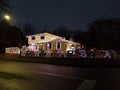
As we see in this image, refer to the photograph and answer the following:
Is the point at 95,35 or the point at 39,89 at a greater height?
the point at 95,35

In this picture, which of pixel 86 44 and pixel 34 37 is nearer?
pixel 34 37

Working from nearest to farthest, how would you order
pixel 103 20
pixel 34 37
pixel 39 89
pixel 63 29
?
pixel 39 89 → pixel 34 37 → pixel 103 20 → pixel 63 29

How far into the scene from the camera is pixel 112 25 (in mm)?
51250

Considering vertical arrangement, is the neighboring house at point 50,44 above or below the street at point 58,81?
above

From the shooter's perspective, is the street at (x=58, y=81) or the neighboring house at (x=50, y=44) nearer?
the street at (x=58, y=81)

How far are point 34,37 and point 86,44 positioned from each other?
667 inches

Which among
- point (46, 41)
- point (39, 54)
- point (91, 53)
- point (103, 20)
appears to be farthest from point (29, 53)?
point (103, 20)

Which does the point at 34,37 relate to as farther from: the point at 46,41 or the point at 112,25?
the point at 112,25

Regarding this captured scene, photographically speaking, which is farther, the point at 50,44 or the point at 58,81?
the point at 50,44

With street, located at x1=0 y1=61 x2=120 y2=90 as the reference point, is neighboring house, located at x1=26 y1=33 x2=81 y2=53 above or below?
above

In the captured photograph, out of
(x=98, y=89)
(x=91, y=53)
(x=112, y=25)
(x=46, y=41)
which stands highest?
(x=112, y=25)

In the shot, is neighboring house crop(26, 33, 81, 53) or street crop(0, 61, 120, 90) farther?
neighboring house crop(26, 33, 81, 53)

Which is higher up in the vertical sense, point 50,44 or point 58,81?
point 50,44

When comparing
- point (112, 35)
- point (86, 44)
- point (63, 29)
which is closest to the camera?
point (112, 35)
